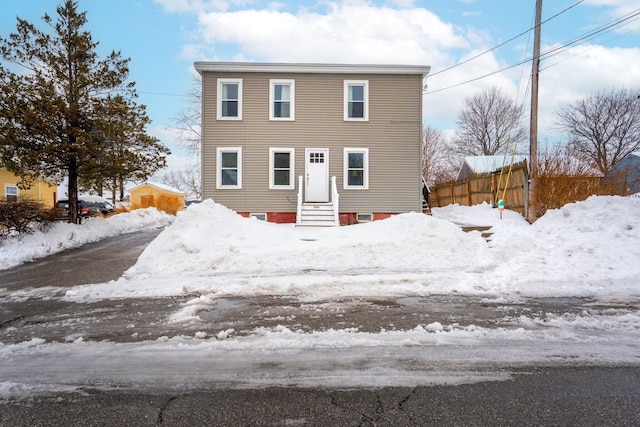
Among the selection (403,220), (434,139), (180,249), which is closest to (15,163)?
(180,249)

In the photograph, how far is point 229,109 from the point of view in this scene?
1627cm

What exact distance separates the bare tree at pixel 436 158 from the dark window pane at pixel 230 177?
1332 inches

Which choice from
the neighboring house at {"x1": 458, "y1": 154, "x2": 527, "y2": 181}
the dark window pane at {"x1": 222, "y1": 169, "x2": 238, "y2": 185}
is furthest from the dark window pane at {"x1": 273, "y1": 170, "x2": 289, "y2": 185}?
the neighboring house at {"x1": 458, "y1": 154, "x2": 527, "y2": 181}

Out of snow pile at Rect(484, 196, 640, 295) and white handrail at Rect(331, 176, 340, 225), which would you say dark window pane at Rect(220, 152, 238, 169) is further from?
snow pile at Rect(484, 196, 640, 295)

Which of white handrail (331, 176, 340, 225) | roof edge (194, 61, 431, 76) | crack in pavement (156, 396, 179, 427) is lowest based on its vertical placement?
crack in pavement (156, 396, 179, 427)

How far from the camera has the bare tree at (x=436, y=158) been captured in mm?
47062

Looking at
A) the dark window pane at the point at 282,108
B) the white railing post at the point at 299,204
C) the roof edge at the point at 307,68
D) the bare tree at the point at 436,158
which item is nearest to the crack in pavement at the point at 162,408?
the white railing post at the point at 299,204

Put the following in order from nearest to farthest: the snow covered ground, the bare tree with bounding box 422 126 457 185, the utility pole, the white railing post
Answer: the snow covered ground
the utility pole
the white railing post
the bare tree with bounding box 422 126 457 185

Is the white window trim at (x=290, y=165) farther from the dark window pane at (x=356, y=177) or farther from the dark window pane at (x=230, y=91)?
the dark window pane at (x=230, y=91)

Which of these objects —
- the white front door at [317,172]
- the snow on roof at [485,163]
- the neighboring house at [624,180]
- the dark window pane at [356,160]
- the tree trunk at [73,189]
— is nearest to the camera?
the neighboring house at [624,180]

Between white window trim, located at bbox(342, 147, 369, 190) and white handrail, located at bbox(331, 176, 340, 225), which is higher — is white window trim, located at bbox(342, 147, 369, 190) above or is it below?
above

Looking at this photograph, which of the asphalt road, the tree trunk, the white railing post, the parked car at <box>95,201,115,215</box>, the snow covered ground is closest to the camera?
the asphalt road

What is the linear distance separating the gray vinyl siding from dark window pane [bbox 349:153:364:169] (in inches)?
15.0

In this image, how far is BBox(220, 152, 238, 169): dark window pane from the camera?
16312mm
